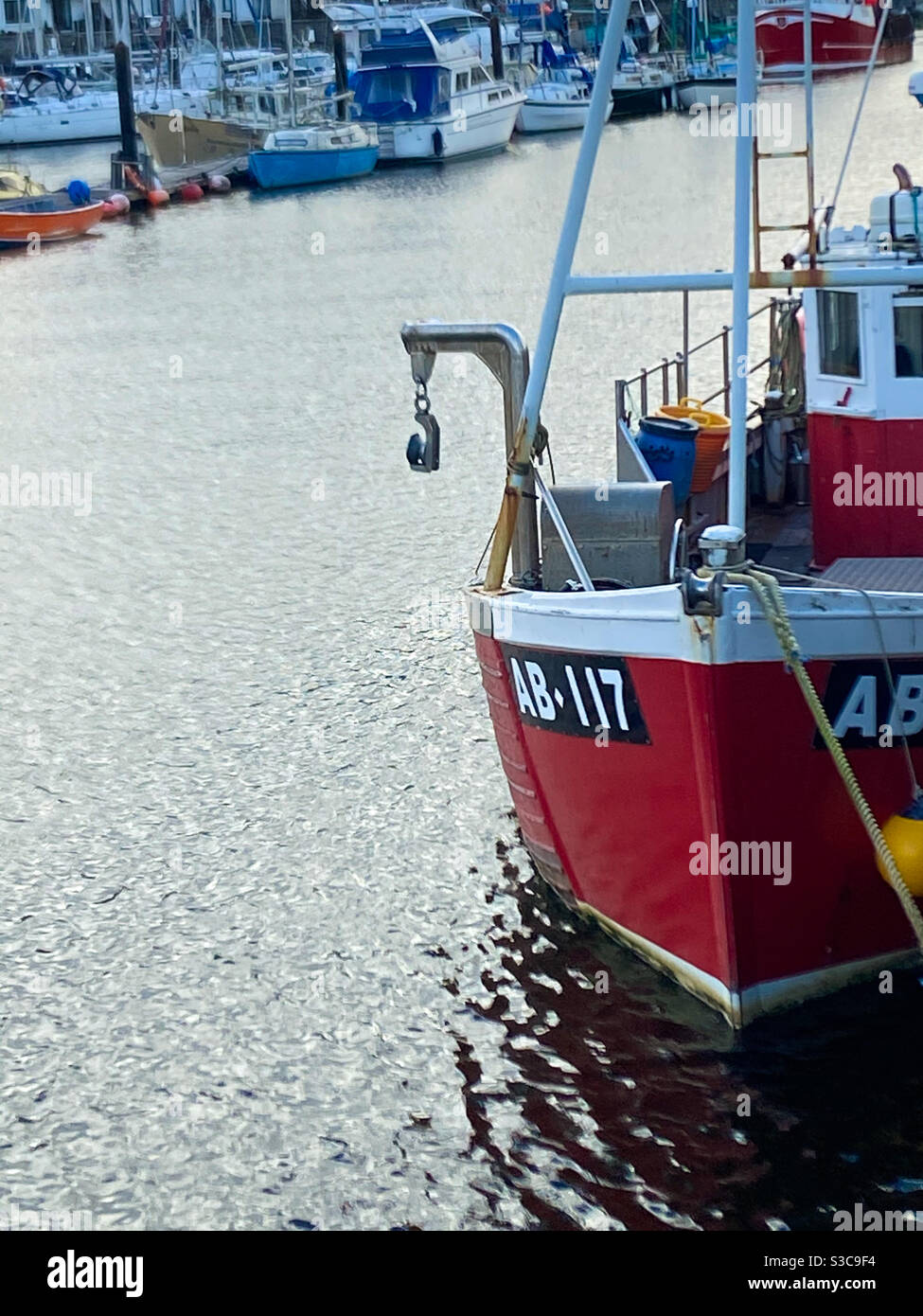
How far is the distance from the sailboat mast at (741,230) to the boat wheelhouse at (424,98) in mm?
62251

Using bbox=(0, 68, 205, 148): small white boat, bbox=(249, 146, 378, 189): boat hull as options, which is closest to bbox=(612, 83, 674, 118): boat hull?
bbox=(249, 146, 378, 189): boat hull

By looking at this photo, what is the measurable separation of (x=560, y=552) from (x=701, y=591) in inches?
85.7

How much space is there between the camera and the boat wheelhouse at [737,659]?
961 centimetres

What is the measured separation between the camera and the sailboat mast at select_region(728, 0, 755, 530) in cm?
919

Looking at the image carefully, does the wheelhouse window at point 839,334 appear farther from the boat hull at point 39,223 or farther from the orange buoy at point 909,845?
the boat hull at point 39,223

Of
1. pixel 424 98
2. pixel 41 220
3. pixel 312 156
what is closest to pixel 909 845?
pixel 41 220

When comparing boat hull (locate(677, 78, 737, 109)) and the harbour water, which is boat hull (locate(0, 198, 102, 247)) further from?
Answer: boat hull (locate(677, 78, 737, 109))

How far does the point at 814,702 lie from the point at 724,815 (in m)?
0.96

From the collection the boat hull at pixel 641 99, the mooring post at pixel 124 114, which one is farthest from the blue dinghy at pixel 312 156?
the boat hull at pixel 641 99

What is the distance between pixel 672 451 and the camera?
1268cm

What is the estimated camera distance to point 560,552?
1135cm

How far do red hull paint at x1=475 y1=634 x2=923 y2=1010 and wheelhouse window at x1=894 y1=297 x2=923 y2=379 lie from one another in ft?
8.78
